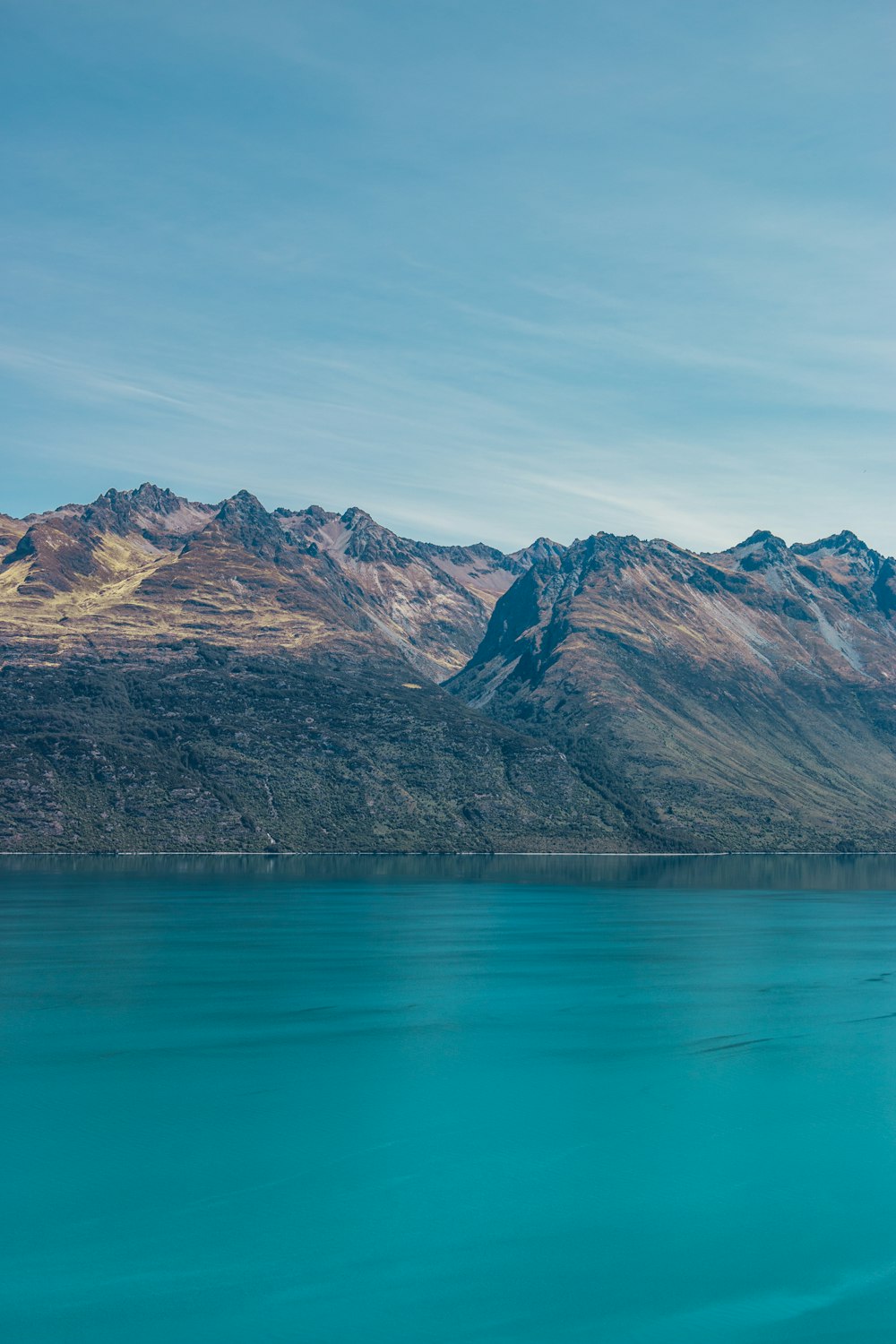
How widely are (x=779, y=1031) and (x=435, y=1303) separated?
64.8 m

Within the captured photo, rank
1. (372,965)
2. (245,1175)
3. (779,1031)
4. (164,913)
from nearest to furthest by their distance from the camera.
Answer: (245,1175) < (779,1031) < (372,965) < (164,913)

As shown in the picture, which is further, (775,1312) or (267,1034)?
(267,1034)

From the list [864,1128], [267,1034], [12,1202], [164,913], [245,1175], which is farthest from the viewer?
[164,913]

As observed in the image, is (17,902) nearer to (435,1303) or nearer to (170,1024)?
(170,1024)

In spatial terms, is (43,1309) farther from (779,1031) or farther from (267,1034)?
(779,1031)

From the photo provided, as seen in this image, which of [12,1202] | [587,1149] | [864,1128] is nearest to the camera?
[12,1202]

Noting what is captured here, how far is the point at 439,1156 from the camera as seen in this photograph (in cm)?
7619

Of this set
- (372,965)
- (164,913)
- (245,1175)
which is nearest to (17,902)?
(164,913)

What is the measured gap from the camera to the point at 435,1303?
5672 centimetres

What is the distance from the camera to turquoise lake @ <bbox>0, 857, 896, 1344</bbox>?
56.3m

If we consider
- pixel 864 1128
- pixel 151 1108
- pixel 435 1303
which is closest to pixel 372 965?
pixel 151 1108

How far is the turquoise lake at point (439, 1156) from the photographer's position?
56344mm

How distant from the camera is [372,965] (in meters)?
144

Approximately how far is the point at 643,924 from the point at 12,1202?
137 metres
